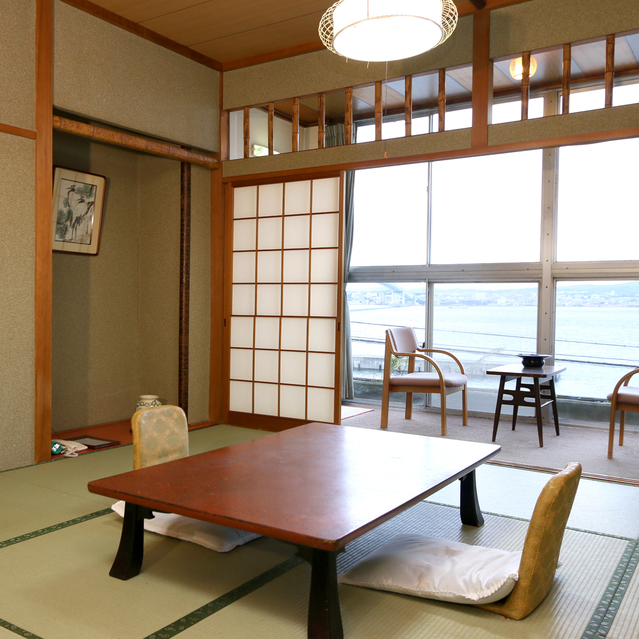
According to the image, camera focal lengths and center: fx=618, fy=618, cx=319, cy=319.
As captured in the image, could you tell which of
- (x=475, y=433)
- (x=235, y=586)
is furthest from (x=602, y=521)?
(x=475, y=433)

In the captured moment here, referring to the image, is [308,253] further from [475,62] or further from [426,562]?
[426,562]

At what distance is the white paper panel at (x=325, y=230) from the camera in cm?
473

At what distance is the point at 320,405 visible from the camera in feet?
15.7

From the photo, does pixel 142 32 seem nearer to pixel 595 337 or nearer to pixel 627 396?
pixel 627 396

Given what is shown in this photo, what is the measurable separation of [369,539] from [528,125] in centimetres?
268

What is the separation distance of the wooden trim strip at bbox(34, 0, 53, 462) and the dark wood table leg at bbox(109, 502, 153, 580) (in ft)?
6.13

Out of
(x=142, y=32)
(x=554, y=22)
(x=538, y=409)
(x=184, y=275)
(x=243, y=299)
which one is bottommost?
(x=538, y=409)

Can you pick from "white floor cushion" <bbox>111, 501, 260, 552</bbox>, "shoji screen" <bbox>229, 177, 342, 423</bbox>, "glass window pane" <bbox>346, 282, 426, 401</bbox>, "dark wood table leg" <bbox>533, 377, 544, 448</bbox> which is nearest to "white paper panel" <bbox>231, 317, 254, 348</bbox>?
"shoji screen" <bbox>229, 177, 342, 423</bbox>

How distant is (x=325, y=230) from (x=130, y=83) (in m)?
1.73

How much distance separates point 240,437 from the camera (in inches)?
182

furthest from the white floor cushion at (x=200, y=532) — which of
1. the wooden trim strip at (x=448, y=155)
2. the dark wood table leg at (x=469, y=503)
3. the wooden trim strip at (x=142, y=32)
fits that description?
the wooden trim strip at (x=142, y=32)

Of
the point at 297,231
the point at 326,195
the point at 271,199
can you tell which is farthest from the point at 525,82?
the point at 271,199

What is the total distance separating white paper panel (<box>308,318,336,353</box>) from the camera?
4.75 meters

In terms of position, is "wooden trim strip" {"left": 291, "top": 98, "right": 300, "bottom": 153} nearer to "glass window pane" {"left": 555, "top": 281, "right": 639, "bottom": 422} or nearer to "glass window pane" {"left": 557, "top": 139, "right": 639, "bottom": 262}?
"glass window pane" {"left": 557, "top": 139, "right": 639, "bottom": 262}
